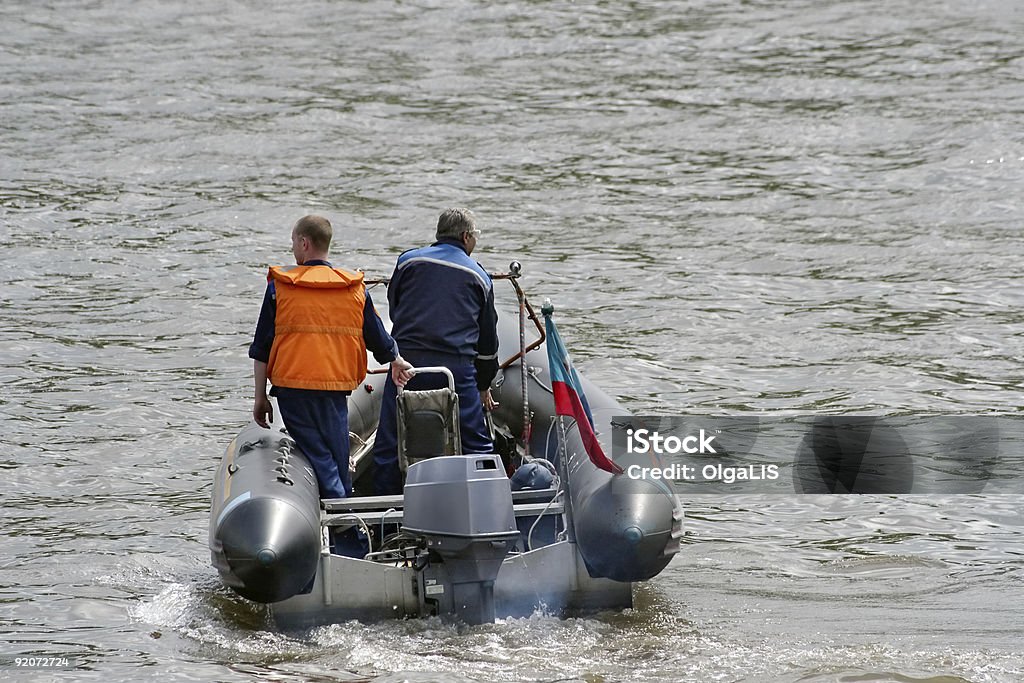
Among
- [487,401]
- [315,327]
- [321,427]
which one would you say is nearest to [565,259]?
[487,401]

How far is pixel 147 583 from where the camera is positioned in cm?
638

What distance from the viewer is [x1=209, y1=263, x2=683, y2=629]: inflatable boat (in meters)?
5.10

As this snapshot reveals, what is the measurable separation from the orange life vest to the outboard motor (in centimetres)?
57

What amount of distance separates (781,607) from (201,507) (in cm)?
297

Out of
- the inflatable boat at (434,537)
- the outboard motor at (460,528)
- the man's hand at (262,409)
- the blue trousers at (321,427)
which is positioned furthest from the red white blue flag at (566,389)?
the man's hand at (262,409)

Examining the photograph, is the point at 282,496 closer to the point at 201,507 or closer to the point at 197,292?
the point at 201,507

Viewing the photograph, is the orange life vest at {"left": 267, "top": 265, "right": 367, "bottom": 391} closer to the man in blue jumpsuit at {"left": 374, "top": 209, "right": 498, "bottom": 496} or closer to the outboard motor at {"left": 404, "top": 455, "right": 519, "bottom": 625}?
the man in blue jumpsuit at {"left": 374, "top": 209, "right": 498, "bottom": 496}

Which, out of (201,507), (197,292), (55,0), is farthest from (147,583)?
(55,0)

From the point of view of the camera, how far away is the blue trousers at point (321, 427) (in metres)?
5.66

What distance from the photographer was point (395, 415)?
237 inches

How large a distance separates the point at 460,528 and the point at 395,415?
39.5 inches

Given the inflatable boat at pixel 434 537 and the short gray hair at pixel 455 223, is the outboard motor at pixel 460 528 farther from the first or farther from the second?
the short gray hair at pixel 455 223

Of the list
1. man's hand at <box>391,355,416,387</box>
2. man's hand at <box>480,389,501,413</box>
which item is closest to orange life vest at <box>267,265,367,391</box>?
man's hand at <box>391,355,416,387</box>

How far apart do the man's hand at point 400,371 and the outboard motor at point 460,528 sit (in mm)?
509
